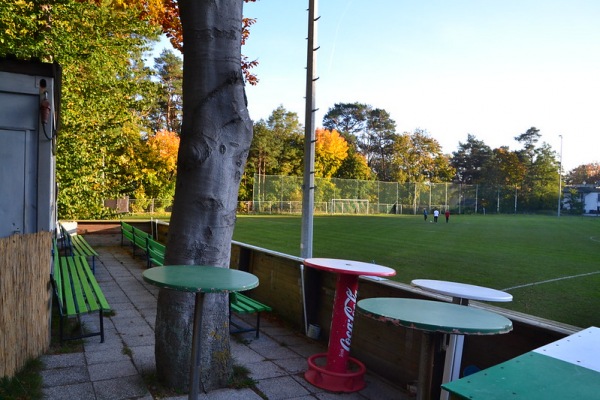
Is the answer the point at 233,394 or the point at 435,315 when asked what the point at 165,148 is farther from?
the point at 435,315

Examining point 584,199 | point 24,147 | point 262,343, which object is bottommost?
point 262,343

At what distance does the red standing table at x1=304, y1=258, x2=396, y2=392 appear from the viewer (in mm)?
4383

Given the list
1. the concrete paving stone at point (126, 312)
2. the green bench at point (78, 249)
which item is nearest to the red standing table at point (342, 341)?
the concrete paving stone at point (126, 312)

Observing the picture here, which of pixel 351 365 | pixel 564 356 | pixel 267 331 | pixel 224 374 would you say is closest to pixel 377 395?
pixel 351 365

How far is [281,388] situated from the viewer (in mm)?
4320

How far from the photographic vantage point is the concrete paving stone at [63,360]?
14.9 ft

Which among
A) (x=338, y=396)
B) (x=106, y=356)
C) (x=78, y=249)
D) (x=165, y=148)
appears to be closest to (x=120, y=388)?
(x=106, y=356)

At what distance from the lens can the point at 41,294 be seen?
4.75 meters

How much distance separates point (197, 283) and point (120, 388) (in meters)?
1.82

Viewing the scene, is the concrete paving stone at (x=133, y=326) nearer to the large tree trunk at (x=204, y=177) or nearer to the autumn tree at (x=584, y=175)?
the large tree trunk at (x=204, y=177)

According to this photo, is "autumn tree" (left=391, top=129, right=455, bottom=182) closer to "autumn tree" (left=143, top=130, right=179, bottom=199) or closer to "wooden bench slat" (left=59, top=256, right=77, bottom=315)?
"autumn tree" (left=143, top=130, right=179, bottom=199)

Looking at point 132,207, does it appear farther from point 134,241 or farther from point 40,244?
point 40,244

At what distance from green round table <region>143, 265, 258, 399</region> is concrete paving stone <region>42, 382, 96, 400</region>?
1.24 m

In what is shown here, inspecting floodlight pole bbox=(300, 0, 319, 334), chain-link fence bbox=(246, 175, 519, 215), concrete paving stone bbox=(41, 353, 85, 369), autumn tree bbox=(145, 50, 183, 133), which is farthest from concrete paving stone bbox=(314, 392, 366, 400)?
autumn tree bbox=(145, 50, 183, 133)
